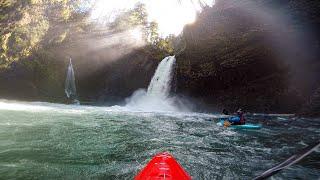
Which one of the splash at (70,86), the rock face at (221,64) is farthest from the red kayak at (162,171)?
the splash at (70,86)

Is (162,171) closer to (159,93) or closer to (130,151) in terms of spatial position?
(130,151)

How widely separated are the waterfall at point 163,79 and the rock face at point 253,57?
89.8 inches

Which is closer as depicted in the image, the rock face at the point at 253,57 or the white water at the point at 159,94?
the rock face at the point at 253,57

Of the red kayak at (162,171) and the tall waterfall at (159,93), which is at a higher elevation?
the tall waterfall at (159,93)

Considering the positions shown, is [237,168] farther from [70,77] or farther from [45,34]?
[45,34]

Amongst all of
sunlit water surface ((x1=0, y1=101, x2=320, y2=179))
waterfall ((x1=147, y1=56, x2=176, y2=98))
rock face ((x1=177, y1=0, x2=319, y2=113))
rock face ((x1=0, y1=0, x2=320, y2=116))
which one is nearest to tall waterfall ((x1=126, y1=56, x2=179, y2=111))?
waterfall ((x1=147, y1=56, x2=176, y2=98))

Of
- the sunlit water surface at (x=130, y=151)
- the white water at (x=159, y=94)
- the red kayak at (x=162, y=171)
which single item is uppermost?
the white water at (x=159, y=94)

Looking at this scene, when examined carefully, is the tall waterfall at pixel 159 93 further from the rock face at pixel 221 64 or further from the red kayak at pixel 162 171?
the red kayak at pixel 162 171

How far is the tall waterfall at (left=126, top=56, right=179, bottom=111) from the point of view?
115ft

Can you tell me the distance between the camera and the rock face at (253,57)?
2878 cm

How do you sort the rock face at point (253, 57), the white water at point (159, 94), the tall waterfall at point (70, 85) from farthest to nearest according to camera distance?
the tall waterfall at point (70, 85), the white water at point (159, 94), the rock face at point (253, 57)

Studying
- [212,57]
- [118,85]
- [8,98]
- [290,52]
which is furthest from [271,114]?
[8,98]

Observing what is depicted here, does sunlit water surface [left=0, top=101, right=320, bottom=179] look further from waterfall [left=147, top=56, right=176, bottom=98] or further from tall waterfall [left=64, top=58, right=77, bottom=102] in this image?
tall waterfall [left=64, top=58, right=77, bottom=102]

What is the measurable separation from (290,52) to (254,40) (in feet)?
11.0
